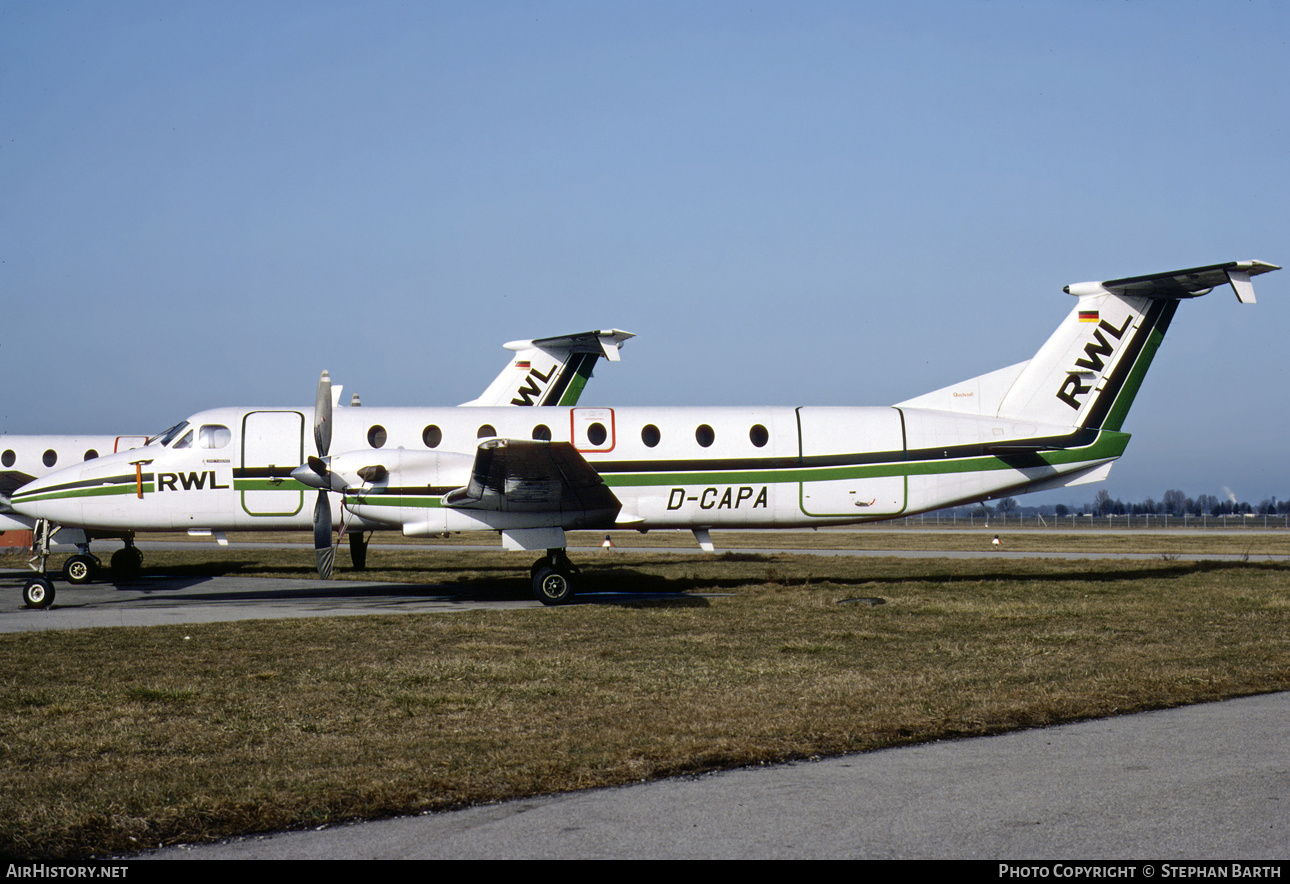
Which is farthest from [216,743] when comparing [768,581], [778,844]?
[768,581]

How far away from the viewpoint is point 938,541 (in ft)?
137

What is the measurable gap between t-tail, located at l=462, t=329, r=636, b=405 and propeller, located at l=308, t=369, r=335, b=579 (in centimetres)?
996

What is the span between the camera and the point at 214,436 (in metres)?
17.5

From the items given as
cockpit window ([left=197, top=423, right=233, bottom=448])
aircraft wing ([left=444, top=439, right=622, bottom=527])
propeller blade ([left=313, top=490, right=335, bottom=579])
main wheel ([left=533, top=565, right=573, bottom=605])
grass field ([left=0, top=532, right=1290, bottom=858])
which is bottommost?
grass field ([left=0, top=532, right=1290, bottom=858])

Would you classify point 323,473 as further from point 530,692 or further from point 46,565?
point 46,565

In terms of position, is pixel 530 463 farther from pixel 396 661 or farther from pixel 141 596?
pixel 141 596

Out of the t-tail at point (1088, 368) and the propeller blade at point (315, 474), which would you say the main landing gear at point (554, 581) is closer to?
the propeller blade at point (315, 474)

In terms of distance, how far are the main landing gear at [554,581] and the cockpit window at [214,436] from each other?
5.84 meters

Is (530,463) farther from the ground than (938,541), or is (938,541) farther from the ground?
(530,463)

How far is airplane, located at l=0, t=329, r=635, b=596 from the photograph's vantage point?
71.5 feet

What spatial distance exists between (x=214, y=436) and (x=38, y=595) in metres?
3.65

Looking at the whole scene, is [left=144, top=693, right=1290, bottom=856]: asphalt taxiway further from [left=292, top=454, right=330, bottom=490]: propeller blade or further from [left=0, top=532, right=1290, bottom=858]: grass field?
[left=292, top=454, right=330, bottom=490]: propeller blade

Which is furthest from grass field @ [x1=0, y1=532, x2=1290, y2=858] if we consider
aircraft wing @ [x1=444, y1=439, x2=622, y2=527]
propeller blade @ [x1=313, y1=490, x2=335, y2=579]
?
aircraft wing @ [x1=444, y1=439, x2=622, y2=527]

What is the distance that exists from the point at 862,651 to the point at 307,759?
6912mm
